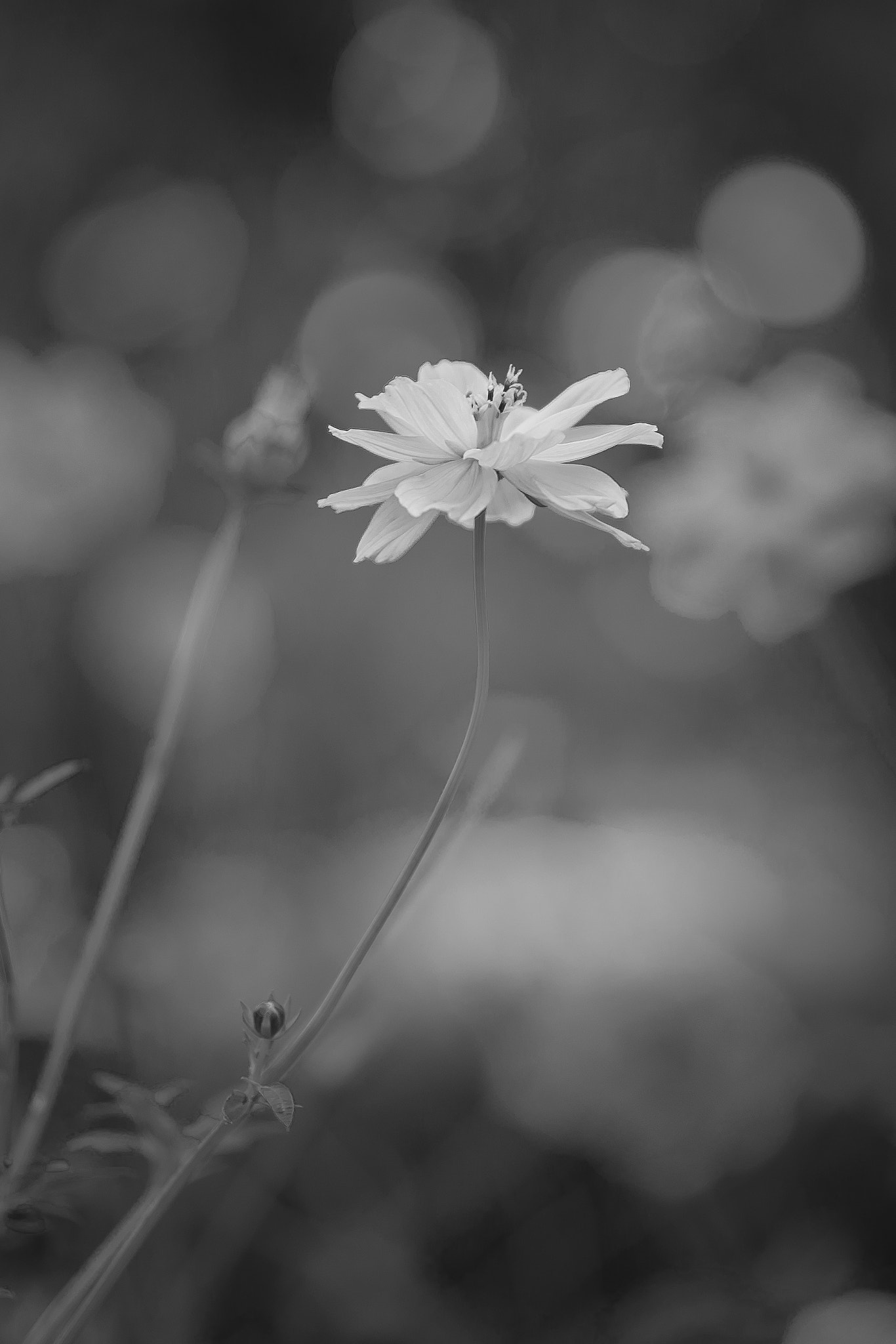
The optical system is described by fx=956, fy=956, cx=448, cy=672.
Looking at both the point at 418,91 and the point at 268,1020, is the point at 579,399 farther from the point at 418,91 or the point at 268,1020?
the point at 418,91

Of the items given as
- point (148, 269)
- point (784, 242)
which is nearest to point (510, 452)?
point (148, 269)

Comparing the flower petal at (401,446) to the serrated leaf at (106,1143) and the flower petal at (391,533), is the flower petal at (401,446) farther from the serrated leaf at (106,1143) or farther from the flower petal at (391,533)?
the serrated leaf at (106,1143)

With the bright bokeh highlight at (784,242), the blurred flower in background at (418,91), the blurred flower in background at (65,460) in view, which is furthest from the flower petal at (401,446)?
the blurred flower in background at (418,91)

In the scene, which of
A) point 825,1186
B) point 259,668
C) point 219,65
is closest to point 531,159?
point 219,65

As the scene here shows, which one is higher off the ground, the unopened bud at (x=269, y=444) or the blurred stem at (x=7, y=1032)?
the unopened bud at (x=269, y=444)

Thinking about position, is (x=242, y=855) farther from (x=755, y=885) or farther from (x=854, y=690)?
(x=854, y=690)
